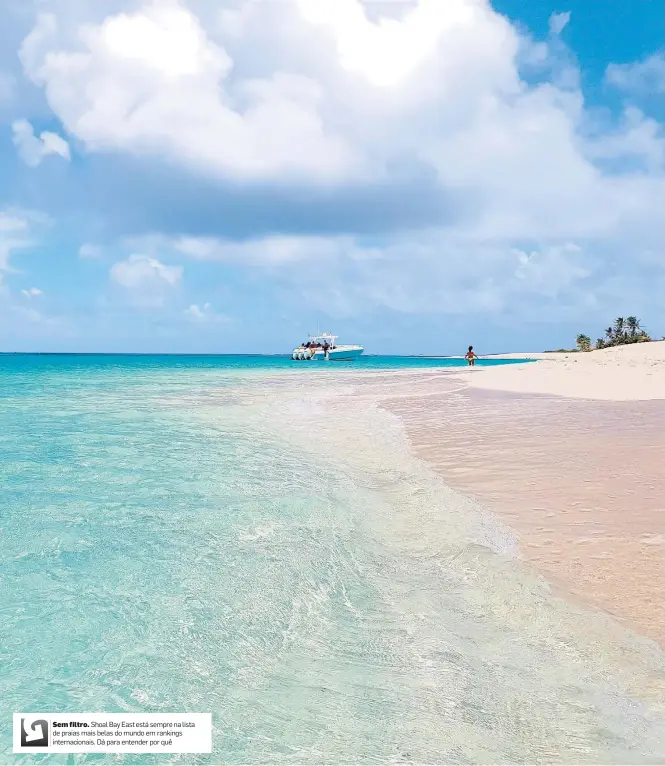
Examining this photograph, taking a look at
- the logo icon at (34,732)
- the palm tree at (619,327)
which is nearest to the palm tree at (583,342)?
the palm tree at (619,327)

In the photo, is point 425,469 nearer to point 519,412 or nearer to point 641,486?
point 641,486

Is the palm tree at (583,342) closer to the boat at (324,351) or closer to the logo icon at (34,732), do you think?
the boat at (324,351)

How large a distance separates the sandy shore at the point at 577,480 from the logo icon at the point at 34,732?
454cm

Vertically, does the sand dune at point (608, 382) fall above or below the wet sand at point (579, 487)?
above

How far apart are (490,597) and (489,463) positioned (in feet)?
18.5

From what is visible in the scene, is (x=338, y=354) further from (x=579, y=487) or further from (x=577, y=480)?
(x=579, y=487)

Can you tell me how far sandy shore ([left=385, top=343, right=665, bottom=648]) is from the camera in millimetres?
5270

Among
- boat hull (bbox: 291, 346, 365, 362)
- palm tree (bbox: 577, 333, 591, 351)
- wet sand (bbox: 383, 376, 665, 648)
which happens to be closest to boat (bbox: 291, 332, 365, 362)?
boat hull (bbox: 291, 346, 365, 362)

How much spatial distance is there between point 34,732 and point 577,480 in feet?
26.5

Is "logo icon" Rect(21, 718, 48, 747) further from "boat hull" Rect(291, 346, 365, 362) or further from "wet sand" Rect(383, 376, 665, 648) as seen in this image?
"boat hull" Rect(291, 346, 365, 362)

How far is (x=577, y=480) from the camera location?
873cm

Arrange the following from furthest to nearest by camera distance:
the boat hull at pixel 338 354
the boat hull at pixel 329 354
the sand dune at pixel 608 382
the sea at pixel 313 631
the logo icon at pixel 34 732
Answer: the boat hull at pixel 338 354, the boat hull at pixel 329 354, the sand dune at pixel 608 382, the logo icon at pixel 34 732, the sea at pixel 313 631

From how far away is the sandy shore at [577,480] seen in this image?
5.27 meters

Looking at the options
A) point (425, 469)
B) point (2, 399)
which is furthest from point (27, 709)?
point (2, 399)
